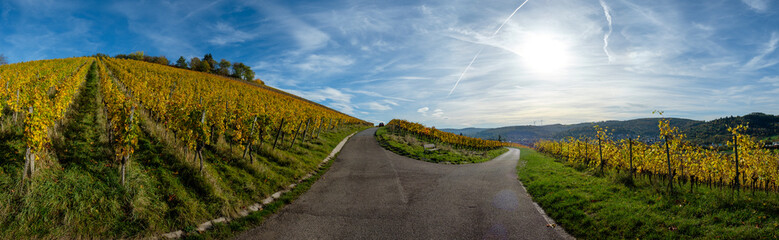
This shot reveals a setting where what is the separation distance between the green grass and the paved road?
80.2 inches

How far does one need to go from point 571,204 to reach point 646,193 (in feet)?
12.1

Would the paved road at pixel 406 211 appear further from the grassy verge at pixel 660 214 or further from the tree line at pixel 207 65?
the tree line at pixel 207 65

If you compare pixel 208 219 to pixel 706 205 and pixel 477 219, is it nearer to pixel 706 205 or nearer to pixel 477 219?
pixel 477 219

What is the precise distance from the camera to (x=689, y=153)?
1372cm

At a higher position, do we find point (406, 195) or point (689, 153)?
point (689, 153)

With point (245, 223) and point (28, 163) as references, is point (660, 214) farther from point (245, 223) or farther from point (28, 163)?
point (28, 163)

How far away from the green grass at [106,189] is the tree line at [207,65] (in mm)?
108163

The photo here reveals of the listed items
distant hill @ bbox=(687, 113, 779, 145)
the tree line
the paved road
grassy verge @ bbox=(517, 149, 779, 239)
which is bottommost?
the paved road

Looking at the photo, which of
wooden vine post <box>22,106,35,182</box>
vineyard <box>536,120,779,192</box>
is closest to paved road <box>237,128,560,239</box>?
wooden vine post <box>22,106,35,182</box>

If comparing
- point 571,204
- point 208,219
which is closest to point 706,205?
point 571,204

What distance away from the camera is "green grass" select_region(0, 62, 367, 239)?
6.12m

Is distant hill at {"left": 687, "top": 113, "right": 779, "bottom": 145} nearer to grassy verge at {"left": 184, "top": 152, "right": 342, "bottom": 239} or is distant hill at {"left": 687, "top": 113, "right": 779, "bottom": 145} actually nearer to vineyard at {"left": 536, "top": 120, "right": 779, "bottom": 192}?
vineyard at {"left": 536, "top": 120, "right": 779, "bottom": 192}

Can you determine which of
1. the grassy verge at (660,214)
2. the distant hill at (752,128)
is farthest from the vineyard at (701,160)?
the distant hill at (752,128)

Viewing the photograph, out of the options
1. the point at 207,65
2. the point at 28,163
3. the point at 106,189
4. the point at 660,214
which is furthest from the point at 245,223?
the point at 207,65
